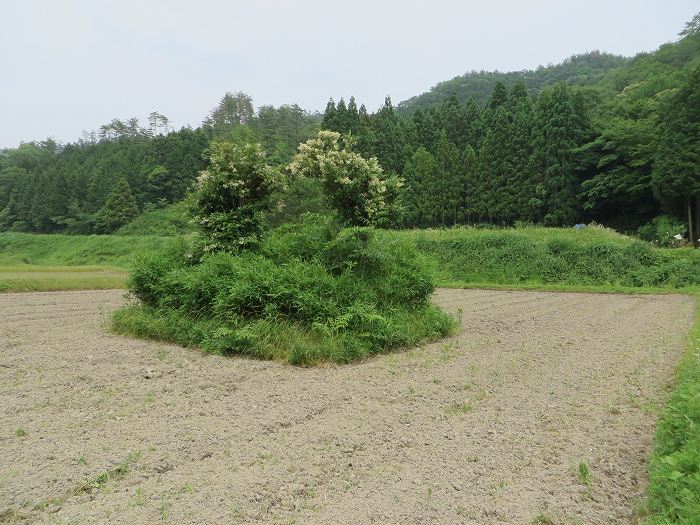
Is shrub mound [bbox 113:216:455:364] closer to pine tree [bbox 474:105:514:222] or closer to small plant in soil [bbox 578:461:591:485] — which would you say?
small plant in soil [bbox 578:461:591:485]

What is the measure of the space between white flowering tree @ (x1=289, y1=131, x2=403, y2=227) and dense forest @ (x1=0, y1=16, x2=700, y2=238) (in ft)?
3.16

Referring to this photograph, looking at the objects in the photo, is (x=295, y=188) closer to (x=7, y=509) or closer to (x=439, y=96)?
(x=7, y=509)

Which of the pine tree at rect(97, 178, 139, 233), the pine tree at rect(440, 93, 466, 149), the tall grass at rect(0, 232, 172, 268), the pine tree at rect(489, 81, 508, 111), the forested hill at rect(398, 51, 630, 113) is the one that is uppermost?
the forested hill at rect(398, 51, 630, 113)

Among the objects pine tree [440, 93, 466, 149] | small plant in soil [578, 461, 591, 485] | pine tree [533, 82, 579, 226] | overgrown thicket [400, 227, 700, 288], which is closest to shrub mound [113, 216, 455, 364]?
small plant in soil [578, 461, 591, 485]

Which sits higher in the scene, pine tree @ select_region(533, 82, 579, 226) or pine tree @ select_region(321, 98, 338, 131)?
pine tree @ select_region(321, 98, 338, 131)

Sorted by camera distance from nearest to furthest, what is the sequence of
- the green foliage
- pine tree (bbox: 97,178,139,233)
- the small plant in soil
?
1. the small plant in soil
2. the green foliage
3. pine tree (bbox: 97,178,139,233)

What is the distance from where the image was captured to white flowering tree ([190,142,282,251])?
8375 mm

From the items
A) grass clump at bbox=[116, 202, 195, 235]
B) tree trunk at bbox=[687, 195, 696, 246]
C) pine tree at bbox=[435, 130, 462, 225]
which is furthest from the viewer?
grass clump at bbox=[116, 202, 195, 235]

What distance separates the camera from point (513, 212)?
3444 cm

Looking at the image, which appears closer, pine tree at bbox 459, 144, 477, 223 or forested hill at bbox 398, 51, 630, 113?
pine tree at bbox 459, 144, 477, 223

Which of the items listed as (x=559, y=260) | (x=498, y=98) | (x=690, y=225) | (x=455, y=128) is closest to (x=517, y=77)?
(x=498, y=98)

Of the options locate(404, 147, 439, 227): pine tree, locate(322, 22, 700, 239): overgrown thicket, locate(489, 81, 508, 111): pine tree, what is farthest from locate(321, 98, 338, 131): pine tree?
locate(489, 81, 508, 111): pine tree

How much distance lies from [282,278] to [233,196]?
99.5 inches

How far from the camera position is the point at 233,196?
859 cm
